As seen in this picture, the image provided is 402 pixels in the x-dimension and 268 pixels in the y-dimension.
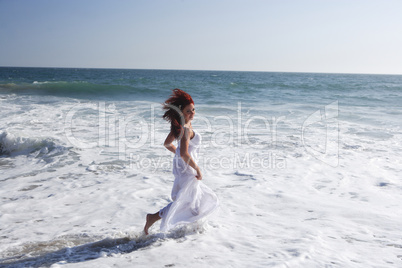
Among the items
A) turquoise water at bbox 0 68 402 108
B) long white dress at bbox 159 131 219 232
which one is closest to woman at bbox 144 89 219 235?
long white dress at bbox 159 131 219 232

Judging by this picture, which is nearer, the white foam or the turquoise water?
the white foam

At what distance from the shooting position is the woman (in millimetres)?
3207

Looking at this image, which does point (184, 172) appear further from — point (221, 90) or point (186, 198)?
point (221, 90)

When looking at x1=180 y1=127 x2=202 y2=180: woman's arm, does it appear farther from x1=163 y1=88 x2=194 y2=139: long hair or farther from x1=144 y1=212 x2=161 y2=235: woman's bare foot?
x1=144 y1=212 x2=161 y2=235: woman's bare foot

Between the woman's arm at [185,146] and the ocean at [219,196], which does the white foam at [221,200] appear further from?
the woman's arm at [185,146]

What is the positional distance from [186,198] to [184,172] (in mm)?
279

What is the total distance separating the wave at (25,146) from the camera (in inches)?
286

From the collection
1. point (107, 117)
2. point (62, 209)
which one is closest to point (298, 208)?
point (62, 209)

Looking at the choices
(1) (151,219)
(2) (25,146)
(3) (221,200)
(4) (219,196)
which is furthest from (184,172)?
(2) (25,146)

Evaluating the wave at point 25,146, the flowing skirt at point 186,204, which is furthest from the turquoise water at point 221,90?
the flowing skirt at point 186,204

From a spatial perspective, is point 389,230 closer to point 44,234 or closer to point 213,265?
point 213,265

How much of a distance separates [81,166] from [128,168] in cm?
92

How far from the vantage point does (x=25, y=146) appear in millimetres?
7520

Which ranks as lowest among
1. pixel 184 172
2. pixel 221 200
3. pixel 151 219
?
pixel 221 200
